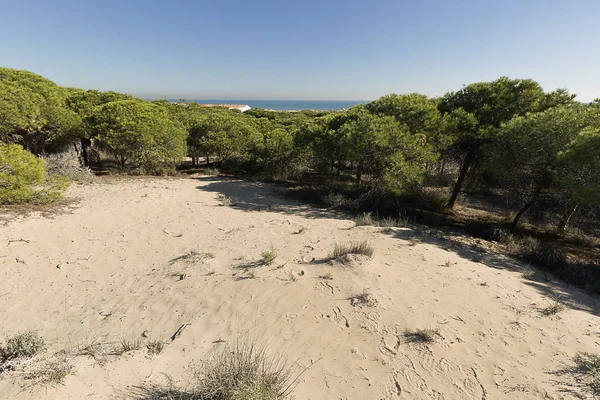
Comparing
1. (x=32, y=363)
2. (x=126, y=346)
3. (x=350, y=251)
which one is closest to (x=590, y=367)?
(x=350, y=251)

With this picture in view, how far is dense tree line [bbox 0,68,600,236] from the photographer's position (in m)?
7.73

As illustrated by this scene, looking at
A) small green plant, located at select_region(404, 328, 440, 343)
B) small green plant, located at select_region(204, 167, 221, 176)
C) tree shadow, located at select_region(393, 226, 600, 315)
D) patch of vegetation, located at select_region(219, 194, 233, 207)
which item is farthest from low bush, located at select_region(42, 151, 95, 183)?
small green plant, located at select_region(404, 328, 440, 343)

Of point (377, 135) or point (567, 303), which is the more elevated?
point (377, 135)

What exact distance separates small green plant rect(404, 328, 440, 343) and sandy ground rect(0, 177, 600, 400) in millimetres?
108

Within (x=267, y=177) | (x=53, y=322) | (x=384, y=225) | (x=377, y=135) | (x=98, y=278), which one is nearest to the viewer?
(x=53, y=322)

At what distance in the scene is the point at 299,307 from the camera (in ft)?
14.5

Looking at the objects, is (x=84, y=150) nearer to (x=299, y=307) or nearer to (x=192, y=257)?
(x=192, y=257)

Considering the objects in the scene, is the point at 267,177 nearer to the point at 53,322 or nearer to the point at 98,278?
the point at 98,278

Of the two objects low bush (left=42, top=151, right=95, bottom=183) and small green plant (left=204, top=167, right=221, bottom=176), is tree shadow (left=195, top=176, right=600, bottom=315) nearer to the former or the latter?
small green plant (left=204, top=167, right=221, bottom=176)

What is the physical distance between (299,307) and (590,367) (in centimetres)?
363

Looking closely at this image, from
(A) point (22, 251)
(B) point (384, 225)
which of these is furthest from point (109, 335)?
(B) point (384, 225)

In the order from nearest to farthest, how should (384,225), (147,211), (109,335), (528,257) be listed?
(109,335)
(528,257)
(384,225)
(147,211)

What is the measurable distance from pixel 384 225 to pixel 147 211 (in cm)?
754

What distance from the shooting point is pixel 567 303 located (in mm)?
Result: 5184
